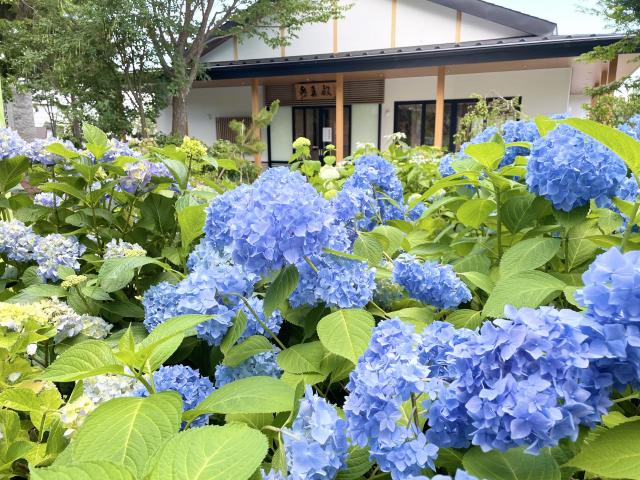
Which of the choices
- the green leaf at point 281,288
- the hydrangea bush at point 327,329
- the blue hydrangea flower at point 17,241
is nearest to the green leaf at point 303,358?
the hydrangea bush at point 327,329

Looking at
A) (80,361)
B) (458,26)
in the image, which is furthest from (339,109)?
(80,361)

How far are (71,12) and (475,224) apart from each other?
12.1m

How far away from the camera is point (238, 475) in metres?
0.45

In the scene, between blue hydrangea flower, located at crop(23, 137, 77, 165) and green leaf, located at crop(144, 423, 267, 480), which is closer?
green leaf, located at crop(144, 423, 267, 480)

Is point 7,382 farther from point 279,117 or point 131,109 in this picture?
point 279,117

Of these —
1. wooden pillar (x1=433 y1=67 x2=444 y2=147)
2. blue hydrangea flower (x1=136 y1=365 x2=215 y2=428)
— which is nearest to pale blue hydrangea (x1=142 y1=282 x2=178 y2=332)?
blue hydrangea flower (x1=136 y1=365 x2=215 y2=428)

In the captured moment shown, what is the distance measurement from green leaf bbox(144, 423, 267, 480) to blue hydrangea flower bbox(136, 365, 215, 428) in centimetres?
32

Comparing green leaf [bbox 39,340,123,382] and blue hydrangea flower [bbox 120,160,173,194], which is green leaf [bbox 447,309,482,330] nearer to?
green leaf [bbox 39,340,123,382]

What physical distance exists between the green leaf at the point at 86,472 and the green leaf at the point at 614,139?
73 centimetres

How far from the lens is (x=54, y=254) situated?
56.4 inches

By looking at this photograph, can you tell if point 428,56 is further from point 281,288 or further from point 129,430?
point 129,430

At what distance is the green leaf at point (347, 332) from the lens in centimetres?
74

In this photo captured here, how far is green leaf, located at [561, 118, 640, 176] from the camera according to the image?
0.70m

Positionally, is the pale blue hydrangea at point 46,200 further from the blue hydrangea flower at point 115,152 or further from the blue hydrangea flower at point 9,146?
the blue hydrangea flower at point 115,152
